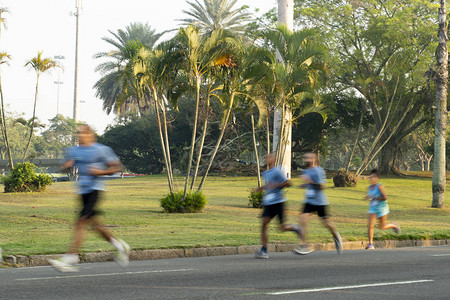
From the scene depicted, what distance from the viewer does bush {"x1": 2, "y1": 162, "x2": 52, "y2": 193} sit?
2728 cm

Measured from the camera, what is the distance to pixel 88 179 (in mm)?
8211

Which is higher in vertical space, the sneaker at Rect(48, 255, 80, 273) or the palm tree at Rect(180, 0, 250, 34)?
the palm tree at Rect(180, 0, 250, 34)

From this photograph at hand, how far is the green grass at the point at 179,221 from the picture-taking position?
12133 mm

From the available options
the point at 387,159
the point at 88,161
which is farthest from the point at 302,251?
the point at 387,159

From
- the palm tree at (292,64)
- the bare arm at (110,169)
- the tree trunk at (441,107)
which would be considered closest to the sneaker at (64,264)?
the bare arm at (110,169)

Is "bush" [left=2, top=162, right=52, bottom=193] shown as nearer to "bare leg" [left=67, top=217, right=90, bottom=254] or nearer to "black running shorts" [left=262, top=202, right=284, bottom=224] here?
"black running shorts" [left=262, top=202, right=284, bottom=224]

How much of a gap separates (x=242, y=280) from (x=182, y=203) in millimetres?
12419

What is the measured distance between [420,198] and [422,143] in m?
40.5

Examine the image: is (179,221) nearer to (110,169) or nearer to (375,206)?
(375,206)

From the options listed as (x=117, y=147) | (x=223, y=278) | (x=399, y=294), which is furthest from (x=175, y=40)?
(x=117, y=147)

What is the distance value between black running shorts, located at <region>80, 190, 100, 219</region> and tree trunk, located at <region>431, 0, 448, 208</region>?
65.1 ft

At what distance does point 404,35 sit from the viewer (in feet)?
121

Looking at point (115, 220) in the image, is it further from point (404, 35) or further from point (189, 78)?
point (404, 35)

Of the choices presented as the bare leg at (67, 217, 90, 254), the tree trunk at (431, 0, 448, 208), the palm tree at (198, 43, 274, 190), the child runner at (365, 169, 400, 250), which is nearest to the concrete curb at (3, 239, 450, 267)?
the child runner at (365, 169, 400, 250)
